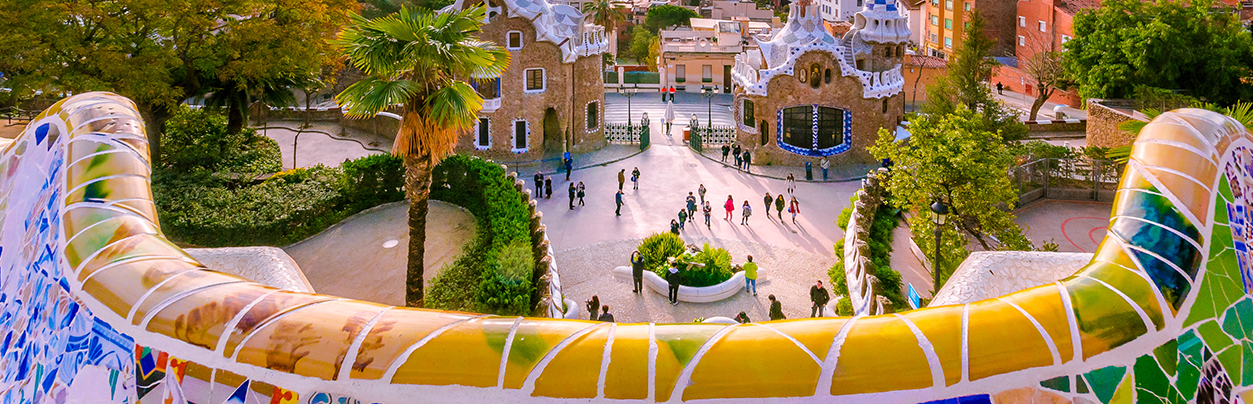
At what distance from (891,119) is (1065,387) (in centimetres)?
3891

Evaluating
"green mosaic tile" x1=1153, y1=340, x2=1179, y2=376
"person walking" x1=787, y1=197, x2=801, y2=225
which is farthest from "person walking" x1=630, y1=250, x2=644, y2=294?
"green mosaic tile" x1=1153, y1=340, x2=1179, y2=376

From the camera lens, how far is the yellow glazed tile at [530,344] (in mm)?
6666

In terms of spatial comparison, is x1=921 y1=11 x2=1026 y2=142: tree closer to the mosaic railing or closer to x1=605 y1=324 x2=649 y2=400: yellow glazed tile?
the mosaic railing

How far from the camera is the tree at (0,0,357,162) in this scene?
103ft

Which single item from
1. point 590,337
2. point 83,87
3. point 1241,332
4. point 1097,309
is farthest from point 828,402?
point 83,87

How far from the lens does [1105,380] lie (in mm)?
7004

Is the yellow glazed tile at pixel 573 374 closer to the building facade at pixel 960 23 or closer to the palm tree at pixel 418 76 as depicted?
the palm tree at pixel 418 76

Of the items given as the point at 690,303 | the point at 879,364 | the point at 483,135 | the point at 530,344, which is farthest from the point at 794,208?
the point at 530,344

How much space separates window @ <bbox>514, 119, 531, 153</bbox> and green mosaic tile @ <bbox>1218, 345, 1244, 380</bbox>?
3842cm

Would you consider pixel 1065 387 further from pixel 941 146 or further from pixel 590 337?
pixel 941 146

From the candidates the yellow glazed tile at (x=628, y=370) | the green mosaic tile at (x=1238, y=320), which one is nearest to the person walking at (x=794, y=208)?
the green mosaic tile at (x=1238, y=320)

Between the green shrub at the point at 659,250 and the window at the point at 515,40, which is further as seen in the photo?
the window at the point at 515,40

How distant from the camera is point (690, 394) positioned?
6527 mm

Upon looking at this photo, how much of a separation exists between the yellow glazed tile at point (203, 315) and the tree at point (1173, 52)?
44.9m
